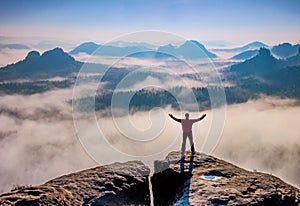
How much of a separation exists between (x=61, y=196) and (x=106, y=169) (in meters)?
5.78

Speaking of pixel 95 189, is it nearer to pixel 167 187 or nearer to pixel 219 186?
pixel 167 187

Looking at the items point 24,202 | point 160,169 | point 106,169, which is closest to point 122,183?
point 106,169

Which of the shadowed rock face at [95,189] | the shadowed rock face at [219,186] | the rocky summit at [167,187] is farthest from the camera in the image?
the shadowed rock face at [219,186]

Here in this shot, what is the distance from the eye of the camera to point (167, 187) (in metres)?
21.0

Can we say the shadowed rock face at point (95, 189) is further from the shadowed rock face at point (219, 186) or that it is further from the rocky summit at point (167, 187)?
the shadowed rock face at point (219, 186)

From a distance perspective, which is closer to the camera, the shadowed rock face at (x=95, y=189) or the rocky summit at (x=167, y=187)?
the shadowed rock face at (x=95, y=189)

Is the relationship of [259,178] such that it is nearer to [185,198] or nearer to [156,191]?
[185,198]

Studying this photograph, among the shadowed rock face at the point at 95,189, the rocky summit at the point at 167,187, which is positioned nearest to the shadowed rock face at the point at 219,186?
the rocky summit at the point at 167,187

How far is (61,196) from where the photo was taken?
16.3m

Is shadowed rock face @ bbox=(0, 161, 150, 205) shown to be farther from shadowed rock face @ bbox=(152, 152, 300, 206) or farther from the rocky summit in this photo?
shadowed rock face @ bbox=(152, 152, 300, 206)

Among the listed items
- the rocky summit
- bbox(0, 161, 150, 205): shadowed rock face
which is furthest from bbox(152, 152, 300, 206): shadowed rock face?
bbox(0, 161, 150, 205): shadowed rock face

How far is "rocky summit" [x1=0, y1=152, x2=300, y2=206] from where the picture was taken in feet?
54.7

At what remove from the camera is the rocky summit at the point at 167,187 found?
1668cm

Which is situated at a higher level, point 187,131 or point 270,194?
point 187,131
